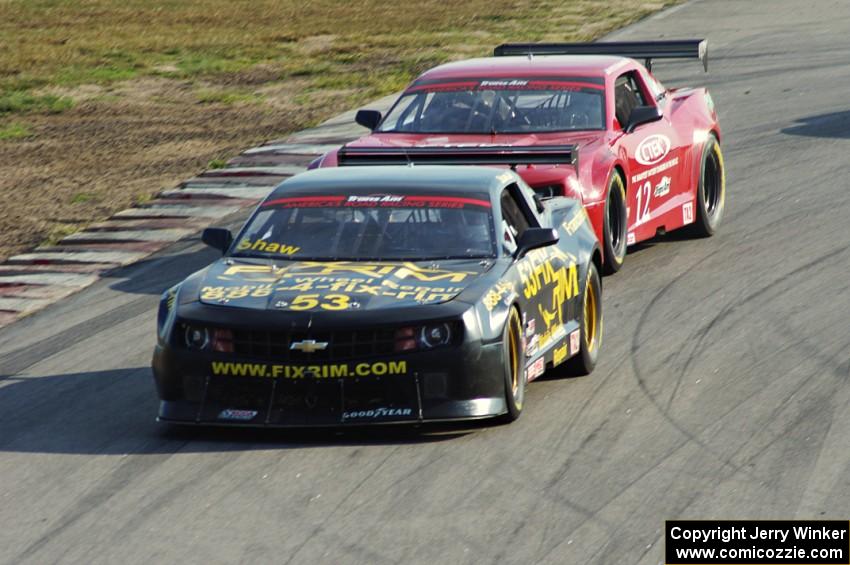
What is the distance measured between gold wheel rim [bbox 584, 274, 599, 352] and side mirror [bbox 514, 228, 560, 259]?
2.83ft

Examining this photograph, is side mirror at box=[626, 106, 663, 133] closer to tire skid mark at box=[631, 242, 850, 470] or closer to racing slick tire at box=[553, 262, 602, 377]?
tire skid mark at box=[631, 242, 850, 470]

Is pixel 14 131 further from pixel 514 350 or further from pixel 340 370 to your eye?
pixel 340 370

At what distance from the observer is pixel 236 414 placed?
28.0 ft

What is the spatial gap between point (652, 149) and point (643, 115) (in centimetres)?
42

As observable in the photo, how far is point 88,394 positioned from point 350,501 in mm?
2853

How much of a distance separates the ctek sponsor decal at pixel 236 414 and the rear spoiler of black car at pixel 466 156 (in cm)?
358

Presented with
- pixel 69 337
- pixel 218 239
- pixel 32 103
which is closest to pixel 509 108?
pixel 69 337

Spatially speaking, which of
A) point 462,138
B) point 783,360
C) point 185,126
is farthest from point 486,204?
point 185,126

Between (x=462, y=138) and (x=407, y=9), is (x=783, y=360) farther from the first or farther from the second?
(x=407, y=9)

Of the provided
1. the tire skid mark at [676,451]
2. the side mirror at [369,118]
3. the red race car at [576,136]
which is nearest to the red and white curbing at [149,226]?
the side mirror at [369,118]

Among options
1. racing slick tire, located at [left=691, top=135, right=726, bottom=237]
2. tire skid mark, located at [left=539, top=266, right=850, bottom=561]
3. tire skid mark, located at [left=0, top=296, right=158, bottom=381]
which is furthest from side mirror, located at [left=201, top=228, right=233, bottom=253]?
racing slick tire, located at [left=691, top=135, right=726, bottom=237]

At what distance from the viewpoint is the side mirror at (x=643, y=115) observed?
13.2 metres

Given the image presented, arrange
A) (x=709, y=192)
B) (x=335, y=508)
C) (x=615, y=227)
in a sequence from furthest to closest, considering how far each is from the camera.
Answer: (x=709, y=192), (x=615, y=227), (x=335, y=508)

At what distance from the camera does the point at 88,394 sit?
1002 cm
